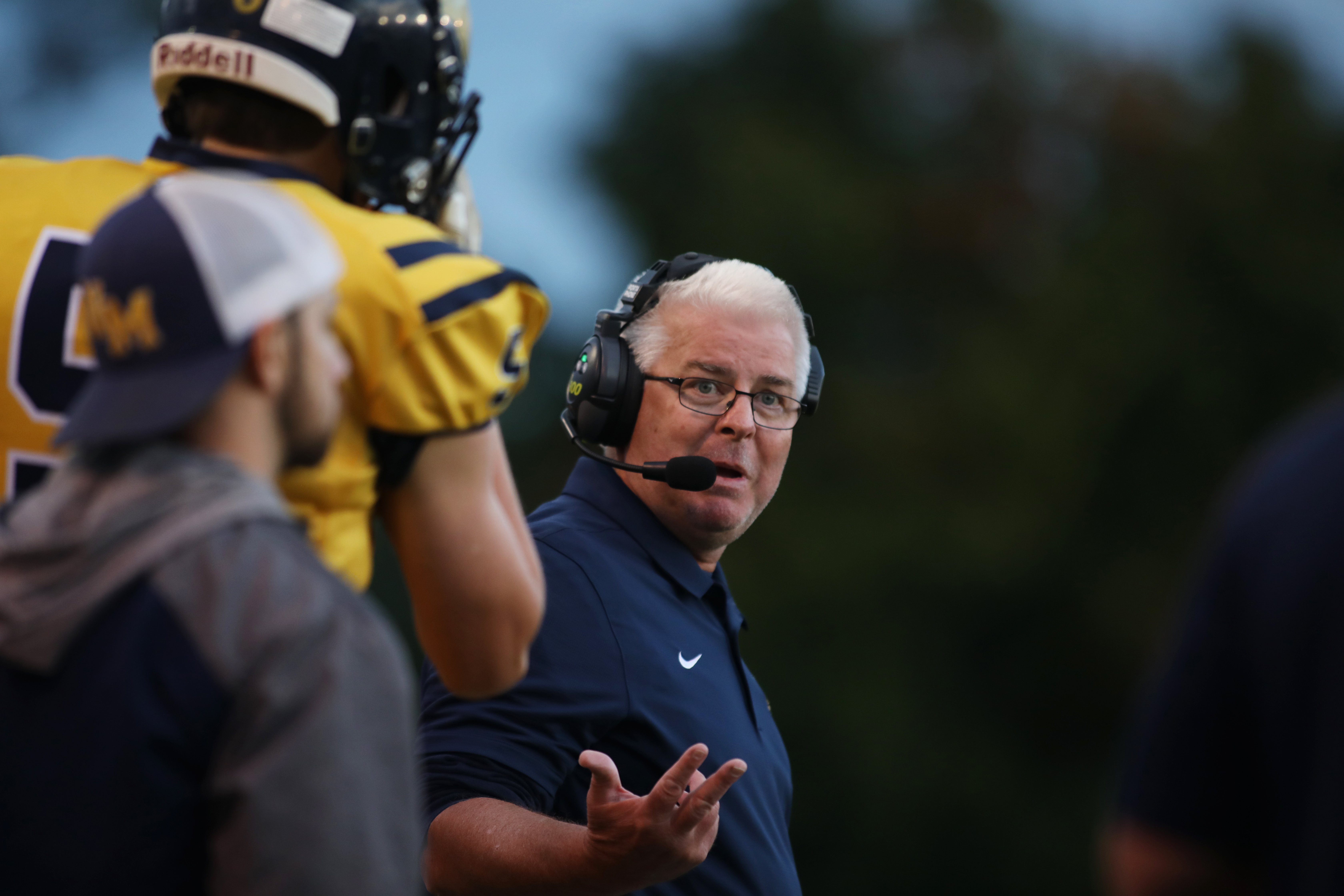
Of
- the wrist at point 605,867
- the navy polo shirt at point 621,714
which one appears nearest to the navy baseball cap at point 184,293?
the wrist at point 605,867

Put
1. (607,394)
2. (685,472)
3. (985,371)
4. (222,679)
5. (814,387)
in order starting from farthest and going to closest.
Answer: (985,371) → (814,387) → (607,394) → (685,472) → (222,679)

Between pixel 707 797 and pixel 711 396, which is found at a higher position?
Answer: pixel 711 396

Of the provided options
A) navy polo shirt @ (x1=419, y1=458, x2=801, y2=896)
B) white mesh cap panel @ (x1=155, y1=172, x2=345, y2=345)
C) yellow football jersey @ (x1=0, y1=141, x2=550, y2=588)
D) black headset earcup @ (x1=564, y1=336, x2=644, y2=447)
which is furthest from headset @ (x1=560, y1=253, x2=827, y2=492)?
white mesh cap panel @ (x1=155, y1=172, x2=345, y2=345)

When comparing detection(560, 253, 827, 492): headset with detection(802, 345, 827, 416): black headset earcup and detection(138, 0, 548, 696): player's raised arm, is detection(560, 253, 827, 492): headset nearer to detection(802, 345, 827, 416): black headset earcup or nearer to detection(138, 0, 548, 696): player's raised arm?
detection(802, 345, 827, 416): black headset earcup

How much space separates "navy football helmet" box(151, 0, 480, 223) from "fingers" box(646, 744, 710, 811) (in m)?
0.76

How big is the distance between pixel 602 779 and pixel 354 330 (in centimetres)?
76

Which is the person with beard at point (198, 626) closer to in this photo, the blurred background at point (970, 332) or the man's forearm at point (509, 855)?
the man's forearm at point (509, 855)

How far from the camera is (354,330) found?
1.54 meters

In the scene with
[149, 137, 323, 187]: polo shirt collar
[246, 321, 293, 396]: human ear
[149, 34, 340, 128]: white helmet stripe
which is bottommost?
[246, 321, 293, 396]: human ear

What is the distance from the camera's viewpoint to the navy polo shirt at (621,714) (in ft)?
7.62

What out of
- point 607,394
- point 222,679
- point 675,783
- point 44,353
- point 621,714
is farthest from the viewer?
point 607,394

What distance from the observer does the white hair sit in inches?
114

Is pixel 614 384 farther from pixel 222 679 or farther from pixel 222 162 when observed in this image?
pixel 222 679

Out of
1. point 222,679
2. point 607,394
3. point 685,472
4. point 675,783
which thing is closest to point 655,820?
point 675,783
